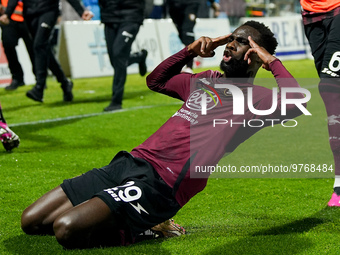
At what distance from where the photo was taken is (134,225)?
3.33 m

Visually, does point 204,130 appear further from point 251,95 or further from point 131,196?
point 131,196

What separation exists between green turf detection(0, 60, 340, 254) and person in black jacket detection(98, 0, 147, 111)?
24.2 inches

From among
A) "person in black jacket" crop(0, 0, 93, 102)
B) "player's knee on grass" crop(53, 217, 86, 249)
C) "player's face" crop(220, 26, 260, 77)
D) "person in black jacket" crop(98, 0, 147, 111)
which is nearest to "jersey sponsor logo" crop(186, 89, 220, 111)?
"player's face" crop(220, 26, 260, 77)

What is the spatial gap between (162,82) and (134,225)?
1096 mm

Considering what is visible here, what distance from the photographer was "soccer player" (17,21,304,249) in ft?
10.8

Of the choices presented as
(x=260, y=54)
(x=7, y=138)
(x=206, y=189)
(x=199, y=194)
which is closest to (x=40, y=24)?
(x=7, y=138)

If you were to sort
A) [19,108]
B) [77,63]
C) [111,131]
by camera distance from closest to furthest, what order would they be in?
[111,131] → [19,108] → [77,63]

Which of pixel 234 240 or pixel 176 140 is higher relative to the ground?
pixel 176 140

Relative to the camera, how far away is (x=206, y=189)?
4.86 metres

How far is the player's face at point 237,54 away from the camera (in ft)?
11.7

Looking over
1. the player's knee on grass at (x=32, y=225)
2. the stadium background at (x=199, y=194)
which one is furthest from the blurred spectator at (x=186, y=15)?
the player's knee on grass at (x=32, y=225)

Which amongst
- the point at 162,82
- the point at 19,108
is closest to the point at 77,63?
the point at 19,108

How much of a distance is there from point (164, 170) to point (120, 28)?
5345mm

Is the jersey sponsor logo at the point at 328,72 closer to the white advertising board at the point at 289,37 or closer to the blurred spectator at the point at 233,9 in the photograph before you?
the white advertising board at the point at 289,37
